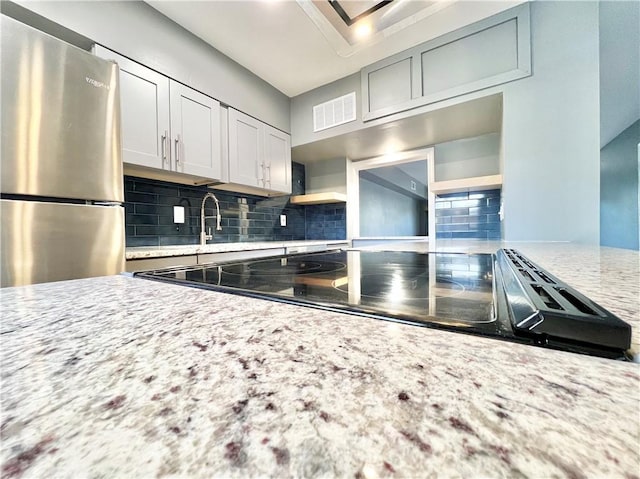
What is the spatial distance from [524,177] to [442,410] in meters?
2.15

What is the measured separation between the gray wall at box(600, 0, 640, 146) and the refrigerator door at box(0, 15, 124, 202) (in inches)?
118

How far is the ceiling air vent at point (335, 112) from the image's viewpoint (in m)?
2.42

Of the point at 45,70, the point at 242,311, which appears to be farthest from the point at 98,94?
the point at 242,311

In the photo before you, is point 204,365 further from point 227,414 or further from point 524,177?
point 524,177

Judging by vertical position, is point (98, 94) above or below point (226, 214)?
above

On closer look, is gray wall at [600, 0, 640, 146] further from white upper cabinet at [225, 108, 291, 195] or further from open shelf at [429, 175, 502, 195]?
white upper cabinet at [225, 108, 291, 195]

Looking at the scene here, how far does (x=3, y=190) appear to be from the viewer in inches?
39.4

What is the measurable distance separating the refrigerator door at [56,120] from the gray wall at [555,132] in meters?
2.20

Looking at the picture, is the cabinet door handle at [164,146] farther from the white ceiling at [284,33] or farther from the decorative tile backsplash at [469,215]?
the decorative tile backsplash at [469,215]

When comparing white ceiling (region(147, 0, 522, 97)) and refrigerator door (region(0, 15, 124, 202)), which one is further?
white ceiling (region(147, 0, 522, 97))

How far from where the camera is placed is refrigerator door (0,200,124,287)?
1012 millimetres

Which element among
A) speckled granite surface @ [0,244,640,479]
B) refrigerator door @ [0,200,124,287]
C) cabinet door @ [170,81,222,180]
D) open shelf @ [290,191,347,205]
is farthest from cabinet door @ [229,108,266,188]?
speckled granite surface @ [0,244,640,479]

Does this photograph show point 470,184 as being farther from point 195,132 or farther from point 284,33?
point 195,132

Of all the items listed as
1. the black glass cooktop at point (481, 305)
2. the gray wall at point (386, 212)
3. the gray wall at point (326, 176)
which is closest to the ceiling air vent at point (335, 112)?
the gray wall at point (326, 176)
